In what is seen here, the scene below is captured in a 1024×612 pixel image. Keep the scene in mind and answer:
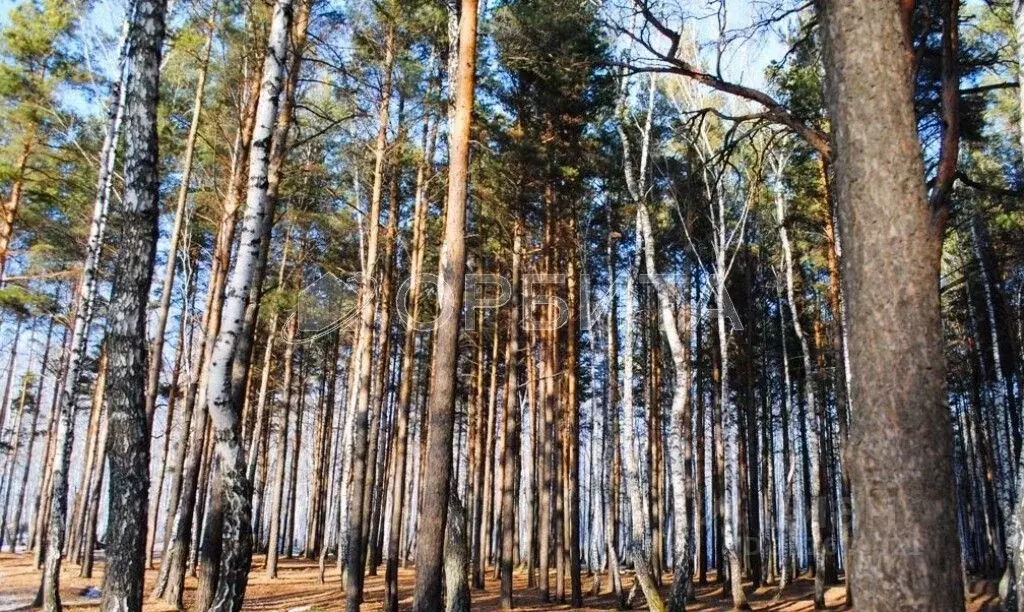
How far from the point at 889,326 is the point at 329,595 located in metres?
15.4

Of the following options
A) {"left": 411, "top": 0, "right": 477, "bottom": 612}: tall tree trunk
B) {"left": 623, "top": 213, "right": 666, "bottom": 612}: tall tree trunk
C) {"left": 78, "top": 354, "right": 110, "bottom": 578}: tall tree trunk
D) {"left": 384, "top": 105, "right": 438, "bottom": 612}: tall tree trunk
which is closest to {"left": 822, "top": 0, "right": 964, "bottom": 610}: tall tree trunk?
{"left": 411, "top": 0, "right": 477, "bottom": 612}: tall tree trunk

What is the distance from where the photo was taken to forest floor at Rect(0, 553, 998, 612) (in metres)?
13.1

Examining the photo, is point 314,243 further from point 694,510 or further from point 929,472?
point 929,472

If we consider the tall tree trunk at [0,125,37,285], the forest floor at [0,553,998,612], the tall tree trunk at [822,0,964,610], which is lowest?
the forest floor at [0,553,998,612]

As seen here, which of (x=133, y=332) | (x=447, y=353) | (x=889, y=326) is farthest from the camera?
(x=447, y=353)

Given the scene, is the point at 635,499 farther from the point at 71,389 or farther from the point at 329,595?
the point at 71,389

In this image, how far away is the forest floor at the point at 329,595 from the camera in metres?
13.1

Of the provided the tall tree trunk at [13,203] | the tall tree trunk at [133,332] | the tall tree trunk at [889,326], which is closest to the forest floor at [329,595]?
the tall tree trunk at [133,332]

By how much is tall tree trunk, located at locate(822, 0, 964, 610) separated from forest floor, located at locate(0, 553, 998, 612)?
11491 millimetres

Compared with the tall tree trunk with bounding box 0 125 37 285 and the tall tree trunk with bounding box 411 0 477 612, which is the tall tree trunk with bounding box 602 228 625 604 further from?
the tall tree trunk with bounding box 0 125 37 285

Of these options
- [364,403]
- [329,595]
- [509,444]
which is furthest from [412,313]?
[329,595]

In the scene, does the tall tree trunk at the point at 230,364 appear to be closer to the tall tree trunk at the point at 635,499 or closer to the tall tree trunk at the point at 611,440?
the tall tree trunk at the point at 635,499

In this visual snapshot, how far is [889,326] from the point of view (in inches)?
104

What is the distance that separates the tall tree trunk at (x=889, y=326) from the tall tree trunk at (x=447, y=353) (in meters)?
5.36
